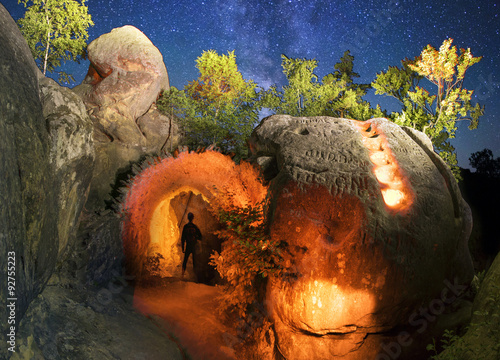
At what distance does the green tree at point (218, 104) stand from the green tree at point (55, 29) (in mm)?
4675

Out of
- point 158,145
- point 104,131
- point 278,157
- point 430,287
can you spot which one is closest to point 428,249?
point 430,287

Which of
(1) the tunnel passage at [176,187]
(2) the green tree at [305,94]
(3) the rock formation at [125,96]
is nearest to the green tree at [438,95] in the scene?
(2) the green tree at [305,94]

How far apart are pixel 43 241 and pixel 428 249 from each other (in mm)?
6553

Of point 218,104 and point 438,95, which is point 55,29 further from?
point 438,95

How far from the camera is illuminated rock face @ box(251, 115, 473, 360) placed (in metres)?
5.27

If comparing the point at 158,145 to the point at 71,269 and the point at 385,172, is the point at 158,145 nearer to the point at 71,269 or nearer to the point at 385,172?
the point at 71,269

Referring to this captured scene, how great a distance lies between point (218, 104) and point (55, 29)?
771 centimetres

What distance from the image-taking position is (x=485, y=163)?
16922 millimetres

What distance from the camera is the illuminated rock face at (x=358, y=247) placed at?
527cm

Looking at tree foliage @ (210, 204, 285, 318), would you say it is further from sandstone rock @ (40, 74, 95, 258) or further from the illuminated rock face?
sandstone rock @ (40, 74, 95, 258)

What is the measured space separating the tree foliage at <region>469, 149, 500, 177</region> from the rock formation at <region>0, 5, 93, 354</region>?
2050 centimetres

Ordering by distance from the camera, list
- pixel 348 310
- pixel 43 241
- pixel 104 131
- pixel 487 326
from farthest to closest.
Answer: pixel 104 131 → pixel 348 310 → pixel 487 326 → pixel 43 241

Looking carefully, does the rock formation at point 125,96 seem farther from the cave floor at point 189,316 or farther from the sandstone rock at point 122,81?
the cave floor at point 189,316

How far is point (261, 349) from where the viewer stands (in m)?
6.01
